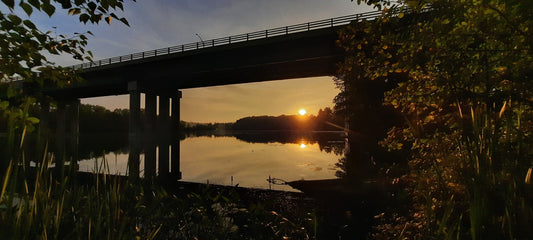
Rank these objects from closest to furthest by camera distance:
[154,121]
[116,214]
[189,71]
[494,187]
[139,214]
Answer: [494,187], [116,214], [139,214], [189,71], [154,121]

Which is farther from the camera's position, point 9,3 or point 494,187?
point 9,3

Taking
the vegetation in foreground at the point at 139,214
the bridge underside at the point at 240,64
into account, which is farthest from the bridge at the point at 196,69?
the vegetation in foreground at the point at 139,214

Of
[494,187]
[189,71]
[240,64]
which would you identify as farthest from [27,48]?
[189,71]

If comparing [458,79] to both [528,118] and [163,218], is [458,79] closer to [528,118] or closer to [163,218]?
[528,118]

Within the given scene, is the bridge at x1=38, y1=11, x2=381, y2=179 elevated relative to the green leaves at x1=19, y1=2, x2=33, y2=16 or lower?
elevated

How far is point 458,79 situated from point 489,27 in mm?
893

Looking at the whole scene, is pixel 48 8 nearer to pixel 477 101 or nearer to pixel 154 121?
pixel 477 101

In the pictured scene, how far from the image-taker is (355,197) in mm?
12539

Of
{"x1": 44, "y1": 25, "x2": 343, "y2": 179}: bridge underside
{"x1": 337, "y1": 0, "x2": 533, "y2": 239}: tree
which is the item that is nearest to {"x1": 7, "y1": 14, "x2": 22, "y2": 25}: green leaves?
{"x1": 337, "y1": 0, "x2": 533, "y2": 239}: tree

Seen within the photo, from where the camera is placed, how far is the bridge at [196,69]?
3450 cm

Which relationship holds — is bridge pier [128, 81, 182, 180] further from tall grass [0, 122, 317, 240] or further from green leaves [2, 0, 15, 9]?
green leaves [2, 0, 15, 9]

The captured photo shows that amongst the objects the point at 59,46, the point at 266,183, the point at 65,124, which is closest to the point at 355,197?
the point at 266,183

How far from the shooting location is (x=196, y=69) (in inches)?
1790

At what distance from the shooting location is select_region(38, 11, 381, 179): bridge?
34.5m
